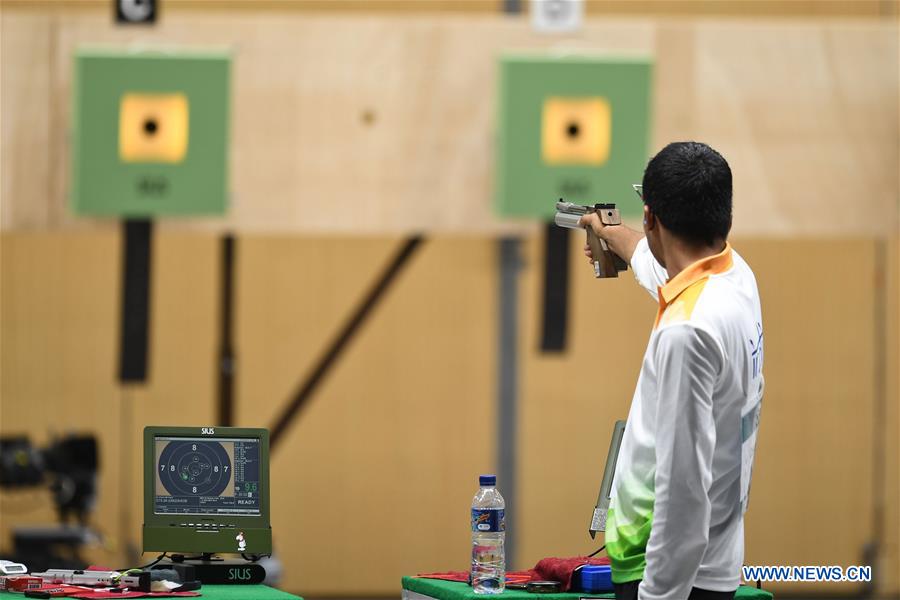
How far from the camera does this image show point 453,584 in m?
2.90

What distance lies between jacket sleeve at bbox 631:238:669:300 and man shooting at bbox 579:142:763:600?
39 cm

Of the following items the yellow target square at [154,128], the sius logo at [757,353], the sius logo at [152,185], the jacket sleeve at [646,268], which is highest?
the yellow target square at [154,128]

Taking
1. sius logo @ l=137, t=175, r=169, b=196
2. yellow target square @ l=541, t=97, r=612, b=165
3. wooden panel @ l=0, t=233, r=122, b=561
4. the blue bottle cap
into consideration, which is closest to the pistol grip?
the blue bottle cap

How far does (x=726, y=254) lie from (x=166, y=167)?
2.40m

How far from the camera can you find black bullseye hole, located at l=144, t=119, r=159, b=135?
162 inches

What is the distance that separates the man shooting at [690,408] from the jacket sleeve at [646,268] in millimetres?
389

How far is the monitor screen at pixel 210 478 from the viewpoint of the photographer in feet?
9.87

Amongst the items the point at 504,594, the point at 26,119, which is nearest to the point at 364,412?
the point at 26,119

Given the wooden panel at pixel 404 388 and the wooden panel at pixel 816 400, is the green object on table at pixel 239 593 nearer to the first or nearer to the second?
the wooden panel at pixel 404 388

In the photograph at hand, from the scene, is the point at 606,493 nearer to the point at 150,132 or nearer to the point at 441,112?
the point at 441,112

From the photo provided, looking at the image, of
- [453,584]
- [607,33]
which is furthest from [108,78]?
[453,584]

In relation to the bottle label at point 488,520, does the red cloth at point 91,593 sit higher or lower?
lower

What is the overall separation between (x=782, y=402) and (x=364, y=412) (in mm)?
2211

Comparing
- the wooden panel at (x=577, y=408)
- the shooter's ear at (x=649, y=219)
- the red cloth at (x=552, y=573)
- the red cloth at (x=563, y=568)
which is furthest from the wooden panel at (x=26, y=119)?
the wooden panel at (x=577, y=408)
